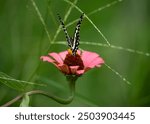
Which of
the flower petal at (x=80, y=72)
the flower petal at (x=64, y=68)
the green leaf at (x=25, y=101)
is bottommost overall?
the green leaf at (x=25, y=101)

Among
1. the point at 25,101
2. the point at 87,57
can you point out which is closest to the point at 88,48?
the point at 87,57

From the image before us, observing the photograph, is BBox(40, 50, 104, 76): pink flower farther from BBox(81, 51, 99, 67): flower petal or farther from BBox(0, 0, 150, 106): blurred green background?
BBox(0, 0, 150, 106): blurred green background

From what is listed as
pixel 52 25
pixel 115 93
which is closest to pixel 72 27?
pixel 52 25

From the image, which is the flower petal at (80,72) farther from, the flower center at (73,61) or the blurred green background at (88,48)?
the blurred green background at (88,48)

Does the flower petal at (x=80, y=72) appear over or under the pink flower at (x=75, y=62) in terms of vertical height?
under

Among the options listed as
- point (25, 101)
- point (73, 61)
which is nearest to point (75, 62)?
point (73, 61)

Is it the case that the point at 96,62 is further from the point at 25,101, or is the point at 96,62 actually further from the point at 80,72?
the point at 25,101

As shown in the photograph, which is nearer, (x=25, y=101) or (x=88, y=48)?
(x=25, y=101)

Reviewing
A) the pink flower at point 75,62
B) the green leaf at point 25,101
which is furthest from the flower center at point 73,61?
the green leaf at point 25,101
